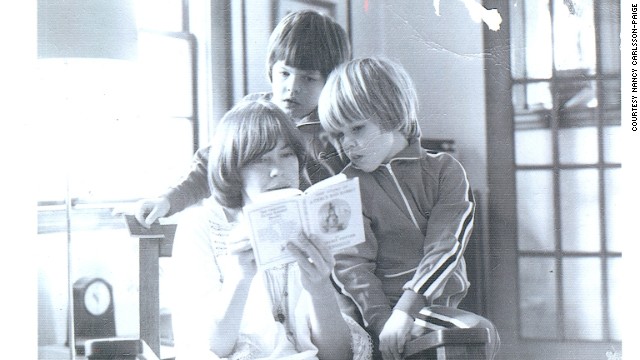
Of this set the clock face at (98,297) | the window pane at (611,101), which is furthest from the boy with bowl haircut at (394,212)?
the clock face at (98,297)

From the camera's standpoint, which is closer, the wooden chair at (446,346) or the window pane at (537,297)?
the wooden chair at (446,346)

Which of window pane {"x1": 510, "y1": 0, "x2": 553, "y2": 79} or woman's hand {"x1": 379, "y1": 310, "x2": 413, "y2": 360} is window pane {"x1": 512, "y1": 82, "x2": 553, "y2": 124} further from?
woman's hand {"x1": 379, "y1": 310, "x2": 413, "y2": 360}

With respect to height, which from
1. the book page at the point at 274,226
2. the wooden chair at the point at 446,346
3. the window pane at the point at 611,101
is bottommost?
the wooden chair at the point at 446,346

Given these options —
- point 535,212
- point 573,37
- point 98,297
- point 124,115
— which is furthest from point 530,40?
point 98,297

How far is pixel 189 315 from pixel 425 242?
0.47 meters

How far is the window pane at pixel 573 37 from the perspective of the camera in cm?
110

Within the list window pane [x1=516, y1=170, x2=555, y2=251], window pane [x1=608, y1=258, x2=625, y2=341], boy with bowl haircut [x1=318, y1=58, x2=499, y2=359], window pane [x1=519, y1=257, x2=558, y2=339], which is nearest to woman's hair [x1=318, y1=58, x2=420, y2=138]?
boy with bowl haircut [x1=318, y1=58, x2=499, y2=359]

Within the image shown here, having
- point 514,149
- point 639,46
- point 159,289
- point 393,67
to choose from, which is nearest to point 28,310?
point 159,289

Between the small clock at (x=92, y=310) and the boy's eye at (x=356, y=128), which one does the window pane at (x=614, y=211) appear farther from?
the small clock at (x=92, y=310)

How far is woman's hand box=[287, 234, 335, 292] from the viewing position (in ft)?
3.32

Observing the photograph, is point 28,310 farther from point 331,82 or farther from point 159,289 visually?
point 331,82

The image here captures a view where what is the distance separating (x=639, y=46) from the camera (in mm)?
1102

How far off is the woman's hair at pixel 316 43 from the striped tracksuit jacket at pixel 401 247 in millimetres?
218

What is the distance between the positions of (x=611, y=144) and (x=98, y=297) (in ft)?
3.49
